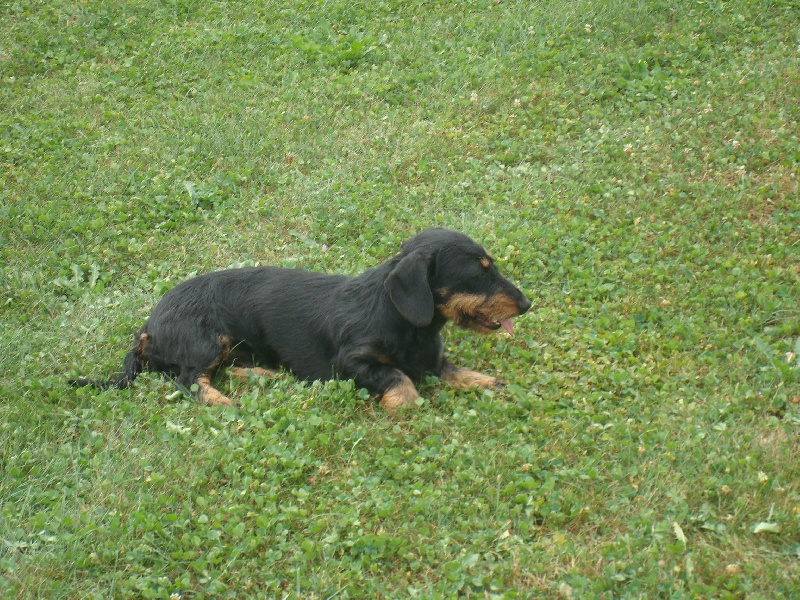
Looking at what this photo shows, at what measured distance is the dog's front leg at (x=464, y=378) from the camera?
20.0 ft

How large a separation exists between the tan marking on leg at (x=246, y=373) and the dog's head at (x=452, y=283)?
3.85ft

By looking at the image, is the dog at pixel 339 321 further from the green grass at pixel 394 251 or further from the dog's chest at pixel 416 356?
the green grass at pixel 394 251

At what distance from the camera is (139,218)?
8.61 m

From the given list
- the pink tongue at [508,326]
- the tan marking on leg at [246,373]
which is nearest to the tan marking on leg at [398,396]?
the pink tongue at [508,326]

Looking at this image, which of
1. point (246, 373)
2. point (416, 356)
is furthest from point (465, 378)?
point (246, 373)

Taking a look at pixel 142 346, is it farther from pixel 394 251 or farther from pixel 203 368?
pixel 394 251

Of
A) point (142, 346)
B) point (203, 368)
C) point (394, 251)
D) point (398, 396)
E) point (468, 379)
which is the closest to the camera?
point (398, 396)

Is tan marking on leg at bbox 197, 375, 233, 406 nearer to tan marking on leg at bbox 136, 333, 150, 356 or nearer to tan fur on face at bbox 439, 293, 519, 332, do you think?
tan marking on leg at bbox 136, 333, 150, 356

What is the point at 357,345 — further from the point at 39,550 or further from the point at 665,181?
the point at 665,181

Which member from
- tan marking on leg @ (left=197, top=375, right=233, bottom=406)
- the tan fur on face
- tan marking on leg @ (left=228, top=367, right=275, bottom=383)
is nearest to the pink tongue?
the tan fur on face

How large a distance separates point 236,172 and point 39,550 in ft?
16.7

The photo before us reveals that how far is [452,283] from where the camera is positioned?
237 inches

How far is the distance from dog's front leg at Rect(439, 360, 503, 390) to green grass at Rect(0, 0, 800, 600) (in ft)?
0.47

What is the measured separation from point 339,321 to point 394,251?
162cm
